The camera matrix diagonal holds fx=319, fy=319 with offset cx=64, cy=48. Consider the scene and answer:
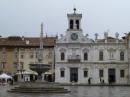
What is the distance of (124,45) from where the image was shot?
6756 centimetres

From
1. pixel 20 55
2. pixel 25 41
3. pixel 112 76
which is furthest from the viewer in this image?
pixel 25 41

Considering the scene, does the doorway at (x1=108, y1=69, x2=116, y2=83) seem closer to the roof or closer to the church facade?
the church facade

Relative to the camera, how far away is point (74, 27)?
221 ft

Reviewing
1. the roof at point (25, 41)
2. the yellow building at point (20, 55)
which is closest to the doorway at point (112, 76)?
the yellow building at point (20, 55)

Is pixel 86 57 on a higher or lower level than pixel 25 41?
lower

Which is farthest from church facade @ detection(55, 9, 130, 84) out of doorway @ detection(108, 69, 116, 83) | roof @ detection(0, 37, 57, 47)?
roof @ detection(0, 37, 57, 47)

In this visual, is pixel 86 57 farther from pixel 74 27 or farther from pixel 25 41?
pixel 25 41

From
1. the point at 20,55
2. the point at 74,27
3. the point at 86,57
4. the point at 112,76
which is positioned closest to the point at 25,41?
the point at 20,55

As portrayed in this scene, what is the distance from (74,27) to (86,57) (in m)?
6.85

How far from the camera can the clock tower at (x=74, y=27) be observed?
221 feet

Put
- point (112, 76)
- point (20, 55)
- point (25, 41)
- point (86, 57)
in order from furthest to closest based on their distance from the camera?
1. point (25, 41)
2. point (20, 55)
3. point (86, 57)
4. point (112, 76)

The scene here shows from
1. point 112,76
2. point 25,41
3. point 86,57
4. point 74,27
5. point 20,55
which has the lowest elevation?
point 112,76

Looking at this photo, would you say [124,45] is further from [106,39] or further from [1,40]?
[1,40]

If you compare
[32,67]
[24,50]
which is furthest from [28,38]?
[32,67]
